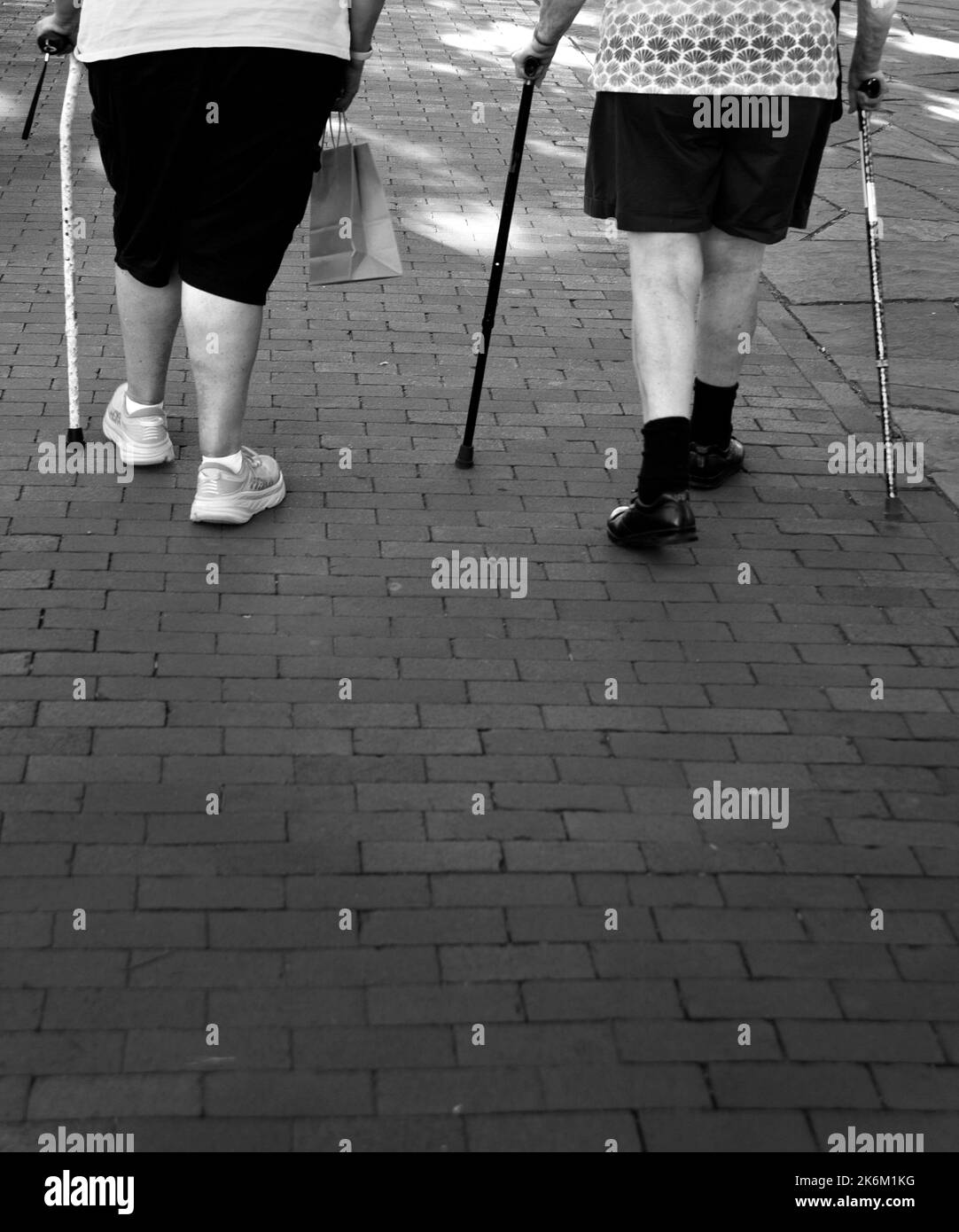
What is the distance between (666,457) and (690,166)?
2.61 feet

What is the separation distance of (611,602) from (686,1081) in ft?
5.94

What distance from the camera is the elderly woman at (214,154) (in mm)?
4250

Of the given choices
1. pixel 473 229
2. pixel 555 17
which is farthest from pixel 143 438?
pixel 473 229

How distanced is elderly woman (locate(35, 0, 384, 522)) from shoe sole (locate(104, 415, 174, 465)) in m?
0.34

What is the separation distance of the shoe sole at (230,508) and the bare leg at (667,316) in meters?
1.14

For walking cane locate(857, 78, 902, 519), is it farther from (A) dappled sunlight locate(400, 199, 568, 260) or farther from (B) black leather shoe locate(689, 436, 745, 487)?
(A) dappled sunlight locate(400, 199, 568, 260)

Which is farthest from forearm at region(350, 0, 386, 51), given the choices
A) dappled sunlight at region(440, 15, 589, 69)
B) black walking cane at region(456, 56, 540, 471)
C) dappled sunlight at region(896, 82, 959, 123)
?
dappled sunlight at region(896, 82, 959, 123)

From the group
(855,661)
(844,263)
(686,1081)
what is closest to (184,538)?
(855,661)

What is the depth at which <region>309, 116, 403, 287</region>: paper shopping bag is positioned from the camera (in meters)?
4.84

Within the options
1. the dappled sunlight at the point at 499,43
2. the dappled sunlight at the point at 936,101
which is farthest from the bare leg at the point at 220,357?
the dappled sunlight at the point at 936,101

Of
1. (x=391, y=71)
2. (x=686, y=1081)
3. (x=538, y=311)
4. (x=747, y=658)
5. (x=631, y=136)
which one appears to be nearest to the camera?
(x=686, y=1081)

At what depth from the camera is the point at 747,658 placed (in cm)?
425

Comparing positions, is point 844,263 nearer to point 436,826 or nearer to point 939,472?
point 939,472

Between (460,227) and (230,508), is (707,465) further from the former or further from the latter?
(460,227)
